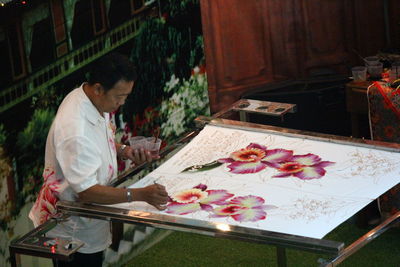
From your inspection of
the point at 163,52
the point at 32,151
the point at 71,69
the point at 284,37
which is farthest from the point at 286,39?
the point at 32,151

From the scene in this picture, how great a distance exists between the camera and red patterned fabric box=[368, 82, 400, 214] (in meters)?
4.96

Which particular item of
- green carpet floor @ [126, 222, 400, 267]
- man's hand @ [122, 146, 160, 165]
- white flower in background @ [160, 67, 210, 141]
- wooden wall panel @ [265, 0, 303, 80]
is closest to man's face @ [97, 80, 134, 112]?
man's hand @ [122, 146, 160, 165]

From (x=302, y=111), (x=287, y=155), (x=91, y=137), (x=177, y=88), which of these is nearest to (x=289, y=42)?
(x=302, y=111)

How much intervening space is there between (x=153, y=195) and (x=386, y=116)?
1.98 m

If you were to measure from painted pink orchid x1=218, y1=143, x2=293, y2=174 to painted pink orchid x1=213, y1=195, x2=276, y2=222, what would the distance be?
296 millimetres

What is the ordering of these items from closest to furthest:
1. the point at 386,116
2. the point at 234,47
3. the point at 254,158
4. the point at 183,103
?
1. the point at 254,158
2. the point at 386,116
3. the point at 183,103
4. the point at 234,47

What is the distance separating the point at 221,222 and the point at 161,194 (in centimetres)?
26

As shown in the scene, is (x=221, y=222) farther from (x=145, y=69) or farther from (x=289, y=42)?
(x=289, y=42)

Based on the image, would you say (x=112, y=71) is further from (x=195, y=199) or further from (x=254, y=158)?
(x=254, y=158)

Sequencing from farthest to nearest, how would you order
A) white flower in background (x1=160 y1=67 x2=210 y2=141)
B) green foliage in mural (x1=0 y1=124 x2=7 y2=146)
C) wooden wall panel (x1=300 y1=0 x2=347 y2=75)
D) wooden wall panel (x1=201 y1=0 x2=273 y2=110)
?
wooden wall panel (x1=300 y1=0 x2=347 y2=75) → wooden wall panel (x1=201 y1=0 x2=273 y2=110) → white flower in background (x1=160 y1=67 x2=210 y2=141) → green foliage in mural (x1=0 y1=124 x2=7 y2=146)

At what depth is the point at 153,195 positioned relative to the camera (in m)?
3.50

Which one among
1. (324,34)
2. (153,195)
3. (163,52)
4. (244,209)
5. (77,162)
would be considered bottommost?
(244,209)

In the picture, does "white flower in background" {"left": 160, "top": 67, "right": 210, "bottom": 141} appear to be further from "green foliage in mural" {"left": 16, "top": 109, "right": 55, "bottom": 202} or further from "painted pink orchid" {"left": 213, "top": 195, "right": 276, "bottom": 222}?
"painted pink orchid" {"left": 213, "top": 195, "right": 276, "bottom": 222}

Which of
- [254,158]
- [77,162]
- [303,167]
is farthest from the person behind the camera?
[254,158]
